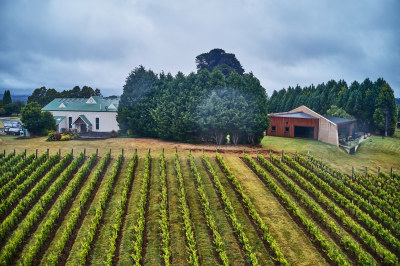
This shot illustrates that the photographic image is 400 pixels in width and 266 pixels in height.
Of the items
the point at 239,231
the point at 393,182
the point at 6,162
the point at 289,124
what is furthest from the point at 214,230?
the point at 289,124

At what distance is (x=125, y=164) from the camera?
2403 cm

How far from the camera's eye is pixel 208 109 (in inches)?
1244

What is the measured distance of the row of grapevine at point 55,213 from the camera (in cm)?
1139

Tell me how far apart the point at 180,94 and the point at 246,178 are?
53.8 feet

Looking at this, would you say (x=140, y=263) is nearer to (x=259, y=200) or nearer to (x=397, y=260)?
(x=259, y=200)

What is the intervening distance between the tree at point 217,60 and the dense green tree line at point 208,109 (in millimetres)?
29772

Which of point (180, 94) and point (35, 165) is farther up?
point (180, 94)

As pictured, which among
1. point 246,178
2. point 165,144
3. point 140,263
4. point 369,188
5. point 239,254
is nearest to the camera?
point 140,263

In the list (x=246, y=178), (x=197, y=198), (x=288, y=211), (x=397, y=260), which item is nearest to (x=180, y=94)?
(x=246, y=178)

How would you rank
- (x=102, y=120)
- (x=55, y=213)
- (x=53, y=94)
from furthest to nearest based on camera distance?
(x=53, y=94) < (x=102, y=120) < (x=55, y=213)

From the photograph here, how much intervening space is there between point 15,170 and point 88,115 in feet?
99.7

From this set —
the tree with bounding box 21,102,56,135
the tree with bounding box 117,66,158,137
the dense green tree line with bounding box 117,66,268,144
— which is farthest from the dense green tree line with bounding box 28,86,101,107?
the dense green tree line with bounding box 117,66,268,144

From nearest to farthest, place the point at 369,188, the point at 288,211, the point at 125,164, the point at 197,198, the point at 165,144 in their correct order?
the point at 288,211, the point at 197,198, the point at 369,188, the point at 125,164, the point at 165,144

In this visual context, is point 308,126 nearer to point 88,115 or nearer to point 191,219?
point 191,219
